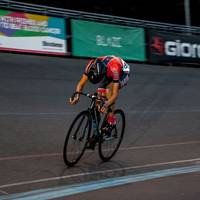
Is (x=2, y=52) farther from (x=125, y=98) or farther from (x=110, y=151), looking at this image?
(x=110, y=151)

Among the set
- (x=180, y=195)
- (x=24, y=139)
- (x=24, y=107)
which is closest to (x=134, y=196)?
(x=180, y=195)

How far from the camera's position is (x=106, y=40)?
70.4 ft

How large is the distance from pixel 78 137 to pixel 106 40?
1385 cm

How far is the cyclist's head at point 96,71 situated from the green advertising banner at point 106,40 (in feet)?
40.1

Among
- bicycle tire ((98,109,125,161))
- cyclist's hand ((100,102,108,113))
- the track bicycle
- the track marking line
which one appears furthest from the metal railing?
the track marking line

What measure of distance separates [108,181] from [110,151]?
156 centimetres

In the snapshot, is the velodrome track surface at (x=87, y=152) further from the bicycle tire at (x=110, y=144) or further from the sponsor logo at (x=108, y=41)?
the sponsor logo at (x=108, y=41)

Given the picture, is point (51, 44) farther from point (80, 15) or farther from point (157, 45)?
point (157, 45)

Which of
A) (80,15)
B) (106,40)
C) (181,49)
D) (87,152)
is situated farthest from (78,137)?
(181,49)

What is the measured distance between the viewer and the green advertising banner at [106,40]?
20.6 m

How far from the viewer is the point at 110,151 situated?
8.68 meters

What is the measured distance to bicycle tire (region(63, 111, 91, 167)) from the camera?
7785 mm

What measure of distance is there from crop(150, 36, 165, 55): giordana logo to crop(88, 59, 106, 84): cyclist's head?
15152mm

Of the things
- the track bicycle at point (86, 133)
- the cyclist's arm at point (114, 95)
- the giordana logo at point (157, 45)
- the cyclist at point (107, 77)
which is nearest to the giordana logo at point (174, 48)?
the giordana logo at point (157, 45)
